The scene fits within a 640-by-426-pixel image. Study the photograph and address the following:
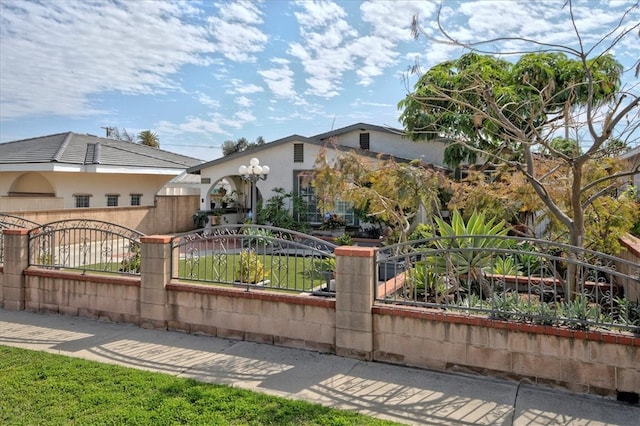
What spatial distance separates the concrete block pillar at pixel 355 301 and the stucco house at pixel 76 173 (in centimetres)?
1677

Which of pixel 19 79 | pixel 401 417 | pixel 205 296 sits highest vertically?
pixel 19 79

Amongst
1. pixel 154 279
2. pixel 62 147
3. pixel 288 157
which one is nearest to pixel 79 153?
pixel 62 147

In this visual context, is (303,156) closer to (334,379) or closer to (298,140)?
(298,140)

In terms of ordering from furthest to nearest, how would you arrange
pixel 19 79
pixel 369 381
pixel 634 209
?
pixel 19 79, pixel 634 209, pixel 369 381

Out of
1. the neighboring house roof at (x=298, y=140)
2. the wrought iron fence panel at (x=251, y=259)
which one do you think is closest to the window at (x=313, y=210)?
the neighboring house roof at (x=298, y=140)

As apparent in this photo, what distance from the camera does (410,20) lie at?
5.30 m

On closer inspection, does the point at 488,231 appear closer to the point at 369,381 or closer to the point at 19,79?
the point at 369,381

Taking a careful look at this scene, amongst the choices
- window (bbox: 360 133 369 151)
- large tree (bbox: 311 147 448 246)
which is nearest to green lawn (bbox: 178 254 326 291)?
large tree (bbox: 311 147 448 246)

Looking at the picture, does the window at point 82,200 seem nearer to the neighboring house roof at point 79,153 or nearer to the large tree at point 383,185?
the neighboring house roof at point 79,153

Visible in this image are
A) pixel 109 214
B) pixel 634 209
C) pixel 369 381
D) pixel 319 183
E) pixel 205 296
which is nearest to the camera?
pixel 369 381

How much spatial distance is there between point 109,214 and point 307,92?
394 inches

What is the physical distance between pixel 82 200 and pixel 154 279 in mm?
16553

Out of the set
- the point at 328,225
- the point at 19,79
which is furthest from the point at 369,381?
the point at 19,79

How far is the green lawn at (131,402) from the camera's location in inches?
147
